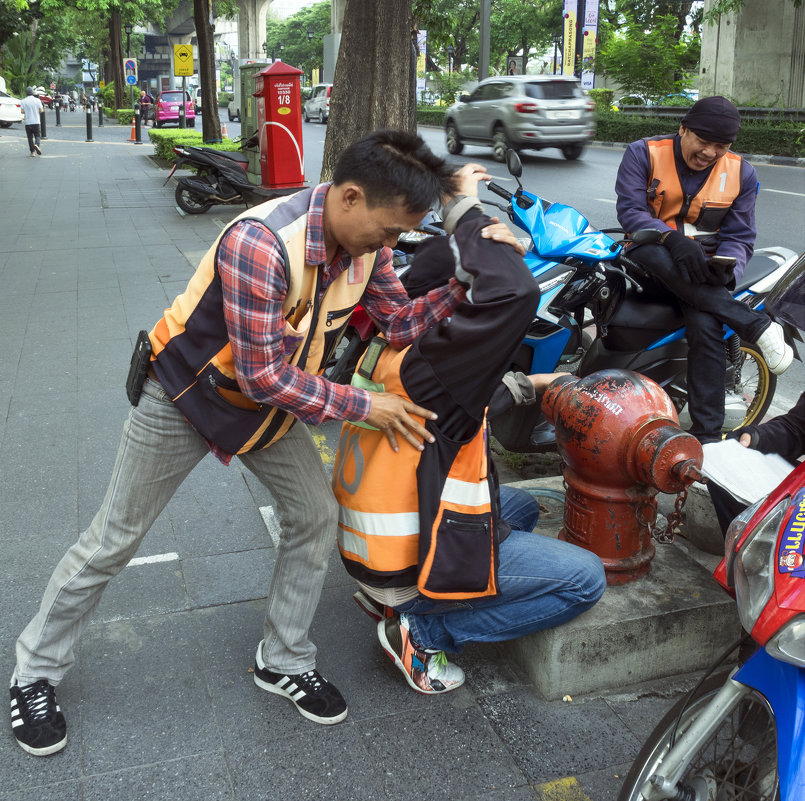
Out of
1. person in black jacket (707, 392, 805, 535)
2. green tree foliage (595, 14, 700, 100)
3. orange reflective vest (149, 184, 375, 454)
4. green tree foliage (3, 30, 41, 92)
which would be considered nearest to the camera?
orange reflective vest (149, 184, 375, 454)

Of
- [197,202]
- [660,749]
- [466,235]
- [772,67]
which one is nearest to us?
[660,749]

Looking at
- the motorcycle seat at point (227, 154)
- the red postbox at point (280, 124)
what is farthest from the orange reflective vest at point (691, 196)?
the motorcycle seat at point (227, 154)

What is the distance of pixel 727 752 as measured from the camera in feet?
6.22

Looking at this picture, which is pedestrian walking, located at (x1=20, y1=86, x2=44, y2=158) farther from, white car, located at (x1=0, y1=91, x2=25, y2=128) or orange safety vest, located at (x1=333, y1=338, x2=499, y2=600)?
orange safety vest, located at (x1=333, y1=338, x2=499, y2=600)

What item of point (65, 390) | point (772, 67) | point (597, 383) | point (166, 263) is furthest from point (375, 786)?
point (772, 67)

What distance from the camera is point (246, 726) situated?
99.6 inches

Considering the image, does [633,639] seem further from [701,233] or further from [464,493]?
[701,233]

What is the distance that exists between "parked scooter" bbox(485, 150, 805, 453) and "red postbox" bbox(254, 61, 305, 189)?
833 cm

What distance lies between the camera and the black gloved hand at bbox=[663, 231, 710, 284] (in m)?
4.07

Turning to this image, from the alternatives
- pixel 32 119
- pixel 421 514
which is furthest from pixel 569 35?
pixel 421 514

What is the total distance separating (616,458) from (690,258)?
A: 176 cm

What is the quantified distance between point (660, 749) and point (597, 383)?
113 cm

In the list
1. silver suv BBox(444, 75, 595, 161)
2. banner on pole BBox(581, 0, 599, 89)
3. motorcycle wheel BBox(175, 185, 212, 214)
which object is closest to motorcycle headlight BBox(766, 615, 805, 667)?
motorcycle wheel BBox(175, 185, 212, 214)

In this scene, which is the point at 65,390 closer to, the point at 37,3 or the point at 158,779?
the point at 158,779
